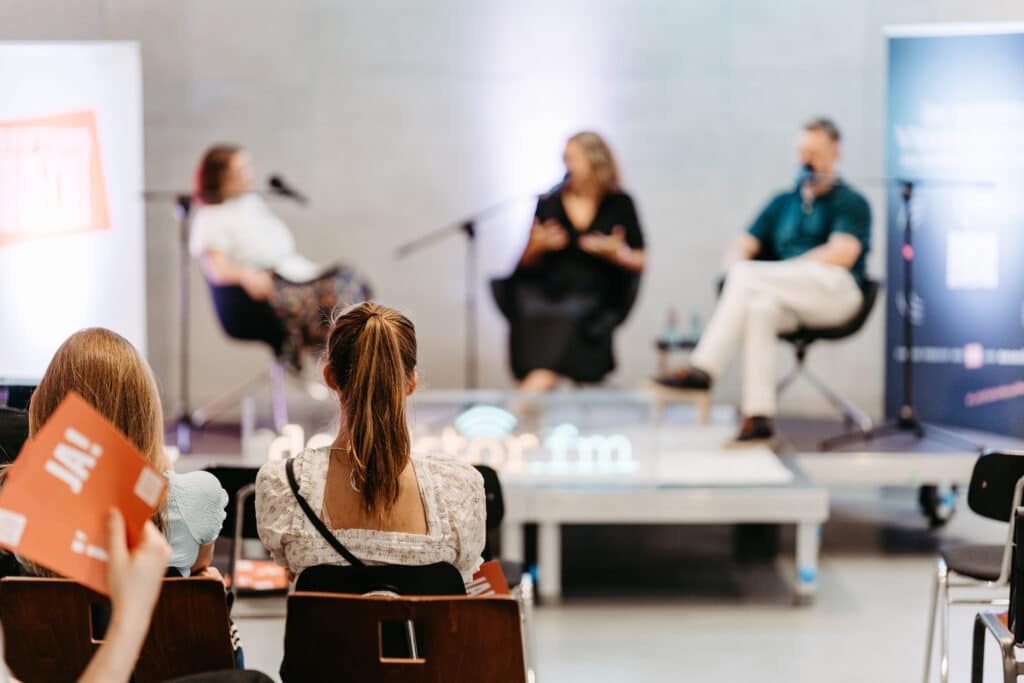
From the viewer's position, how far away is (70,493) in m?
1.03

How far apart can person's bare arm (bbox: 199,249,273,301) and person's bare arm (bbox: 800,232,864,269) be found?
233 centimetres

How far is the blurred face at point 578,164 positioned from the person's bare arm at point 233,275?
1391 millimetres

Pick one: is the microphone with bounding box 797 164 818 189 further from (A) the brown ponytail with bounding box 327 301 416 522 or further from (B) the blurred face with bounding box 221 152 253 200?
(A) the brown ponytail with bounding box 327 301 416 522

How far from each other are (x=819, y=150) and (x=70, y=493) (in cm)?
450

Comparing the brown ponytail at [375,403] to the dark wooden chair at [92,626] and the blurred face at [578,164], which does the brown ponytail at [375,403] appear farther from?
the blurred face at [578,164]

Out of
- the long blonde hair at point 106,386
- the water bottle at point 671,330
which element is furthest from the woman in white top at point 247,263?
the long blonde hair at point 106,386

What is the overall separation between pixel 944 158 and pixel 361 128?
9.47 ft

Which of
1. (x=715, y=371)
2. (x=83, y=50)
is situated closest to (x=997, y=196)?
(x=715, y=371)

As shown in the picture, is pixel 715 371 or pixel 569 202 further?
pixel 569 202

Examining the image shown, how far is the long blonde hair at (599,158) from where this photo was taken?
5293 millimetres

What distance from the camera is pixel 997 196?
5188 mm

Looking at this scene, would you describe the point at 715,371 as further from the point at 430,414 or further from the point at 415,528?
the point at 415,528

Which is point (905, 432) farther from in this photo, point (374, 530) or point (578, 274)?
point (374, 530)

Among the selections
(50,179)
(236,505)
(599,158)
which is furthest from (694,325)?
(236,505)
